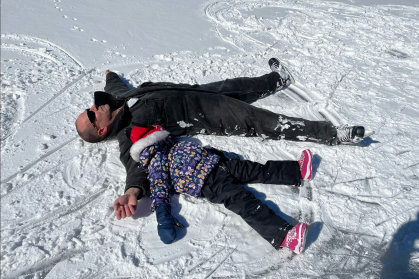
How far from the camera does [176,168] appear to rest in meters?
2.23

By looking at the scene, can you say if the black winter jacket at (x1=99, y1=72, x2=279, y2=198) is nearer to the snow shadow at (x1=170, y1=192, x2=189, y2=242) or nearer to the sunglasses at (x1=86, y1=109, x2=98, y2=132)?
the sunglasses at (x1=86, y1=109, x2=98, y2=132)

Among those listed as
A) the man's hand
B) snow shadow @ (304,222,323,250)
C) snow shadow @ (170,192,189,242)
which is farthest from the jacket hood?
snow shadow @ (304,222,323,250)

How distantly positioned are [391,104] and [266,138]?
1806 mm

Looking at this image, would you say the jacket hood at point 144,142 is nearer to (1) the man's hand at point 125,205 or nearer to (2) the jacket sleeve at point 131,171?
(2) the jacket sleeve at point 131,171

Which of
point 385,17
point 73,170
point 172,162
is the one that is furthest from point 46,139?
point 385,17

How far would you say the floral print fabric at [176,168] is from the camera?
220 centimetres

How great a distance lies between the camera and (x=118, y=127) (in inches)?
105

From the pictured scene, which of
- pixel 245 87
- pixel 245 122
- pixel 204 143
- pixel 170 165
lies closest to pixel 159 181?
pixel 170 165

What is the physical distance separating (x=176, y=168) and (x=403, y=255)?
1782 millimetres

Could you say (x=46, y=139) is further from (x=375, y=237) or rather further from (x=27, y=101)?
(x=375, y=237)

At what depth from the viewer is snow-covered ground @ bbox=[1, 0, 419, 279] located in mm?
1944

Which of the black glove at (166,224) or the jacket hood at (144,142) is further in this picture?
the jacket hood at (144,142)

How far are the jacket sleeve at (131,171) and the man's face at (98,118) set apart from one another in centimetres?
22

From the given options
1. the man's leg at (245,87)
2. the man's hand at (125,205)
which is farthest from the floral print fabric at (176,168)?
the man's leg at (245,87)
